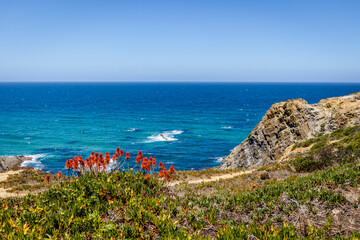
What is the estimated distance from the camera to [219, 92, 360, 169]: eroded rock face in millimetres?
30008

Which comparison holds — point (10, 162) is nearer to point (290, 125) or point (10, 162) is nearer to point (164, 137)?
point (164, 137)

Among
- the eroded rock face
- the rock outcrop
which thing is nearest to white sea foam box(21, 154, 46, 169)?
the rock outcrop

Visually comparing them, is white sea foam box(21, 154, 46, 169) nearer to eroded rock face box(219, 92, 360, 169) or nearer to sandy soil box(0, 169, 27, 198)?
sandy soil box(0, 169, 27, 198)

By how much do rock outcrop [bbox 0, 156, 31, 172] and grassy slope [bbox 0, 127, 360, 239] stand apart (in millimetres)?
37567

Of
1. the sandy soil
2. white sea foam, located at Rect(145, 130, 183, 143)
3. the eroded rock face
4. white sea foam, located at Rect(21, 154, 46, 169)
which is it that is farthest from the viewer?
white sea foam, located at Rect(145, 130, 183, 143)

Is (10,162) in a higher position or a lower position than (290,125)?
lower

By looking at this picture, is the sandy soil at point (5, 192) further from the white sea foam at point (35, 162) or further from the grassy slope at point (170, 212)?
the grassy slope at point (170, 212)

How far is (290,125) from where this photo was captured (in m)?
34.7

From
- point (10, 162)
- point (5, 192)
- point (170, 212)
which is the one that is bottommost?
point (10, 162)

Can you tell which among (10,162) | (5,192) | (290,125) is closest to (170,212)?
(5,192)

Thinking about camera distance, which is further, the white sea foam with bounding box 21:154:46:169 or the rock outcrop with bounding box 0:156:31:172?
the white sea foam with bounding box 21:154:46:169

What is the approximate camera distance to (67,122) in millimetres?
81125

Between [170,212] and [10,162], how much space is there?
4584 cm

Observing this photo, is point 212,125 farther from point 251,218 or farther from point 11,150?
point 251,218
